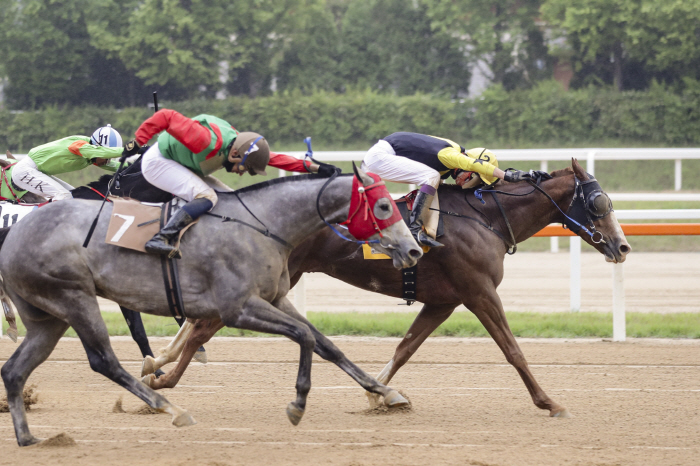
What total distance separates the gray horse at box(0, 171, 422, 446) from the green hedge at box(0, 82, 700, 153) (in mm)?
19541

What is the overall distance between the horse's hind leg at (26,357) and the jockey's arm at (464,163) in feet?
9.07

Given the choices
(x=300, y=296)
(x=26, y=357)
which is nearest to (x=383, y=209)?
(x=26, y=357)

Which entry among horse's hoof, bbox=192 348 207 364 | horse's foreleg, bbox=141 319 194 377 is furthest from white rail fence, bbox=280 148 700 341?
horse's foreleg, bbox=141 319 194 377

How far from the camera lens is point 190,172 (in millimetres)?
5449

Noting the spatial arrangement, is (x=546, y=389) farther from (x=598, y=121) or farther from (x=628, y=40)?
(x=628, y=40)

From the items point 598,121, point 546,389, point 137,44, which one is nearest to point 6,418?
point 546,389

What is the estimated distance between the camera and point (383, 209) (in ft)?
17.0

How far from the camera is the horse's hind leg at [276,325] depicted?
5090 millimetres

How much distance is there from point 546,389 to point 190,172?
10.1ft

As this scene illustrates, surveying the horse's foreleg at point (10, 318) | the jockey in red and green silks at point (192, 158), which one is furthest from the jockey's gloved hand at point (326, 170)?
the horse's foreleg at point (10, 318)

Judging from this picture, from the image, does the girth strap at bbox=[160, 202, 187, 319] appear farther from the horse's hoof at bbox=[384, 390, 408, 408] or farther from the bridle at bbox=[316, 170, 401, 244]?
the horse's hoof at bbox=[384, 390, 408, 408]

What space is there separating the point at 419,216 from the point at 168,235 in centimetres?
182

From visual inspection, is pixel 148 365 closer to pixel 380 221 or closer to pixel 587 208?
pixel 380 221

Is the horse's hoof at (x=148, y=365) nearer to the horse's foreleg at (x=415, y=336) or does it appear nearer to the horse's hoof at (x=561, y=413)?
the horse's foreleg at (x=415, y=336)
